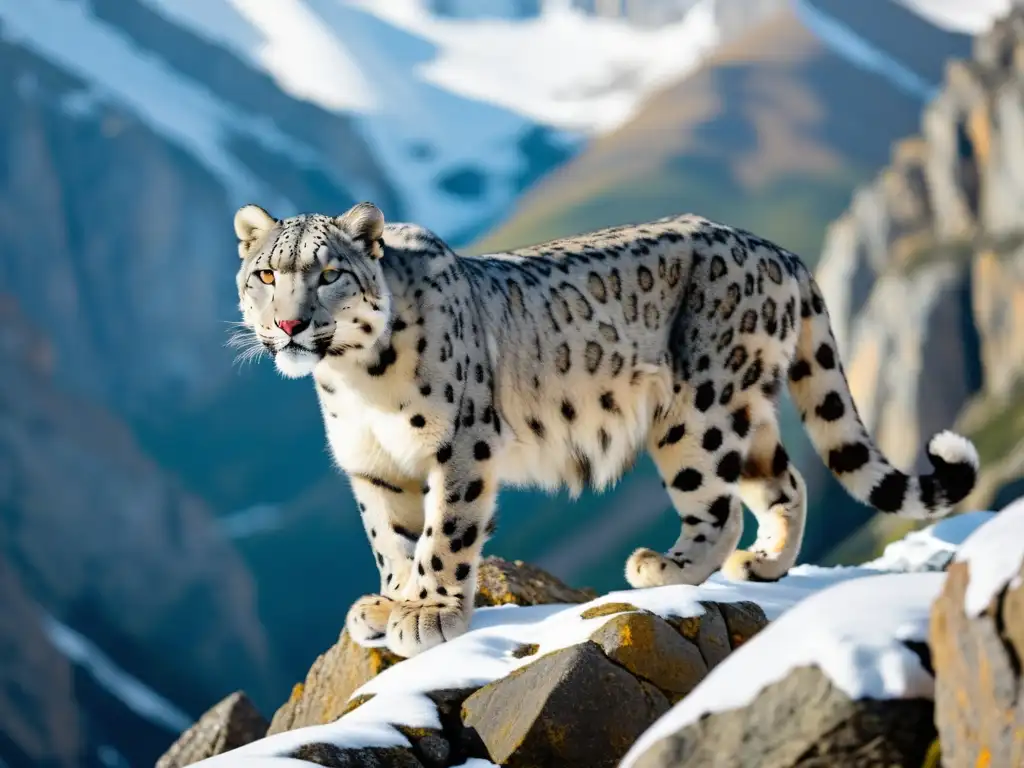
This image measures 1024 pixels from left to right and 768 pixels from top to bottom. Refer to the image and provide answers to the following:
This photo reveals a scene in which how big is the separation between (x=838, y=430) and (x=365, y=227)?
9.06ft

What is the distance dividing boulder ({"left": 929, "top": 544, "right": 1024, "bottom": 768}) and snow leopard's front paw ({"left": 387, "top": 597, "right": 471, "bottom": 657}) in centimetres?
319

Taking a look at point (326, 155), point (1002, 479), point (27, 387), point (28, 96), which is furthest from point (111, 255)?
point (1002, 479)

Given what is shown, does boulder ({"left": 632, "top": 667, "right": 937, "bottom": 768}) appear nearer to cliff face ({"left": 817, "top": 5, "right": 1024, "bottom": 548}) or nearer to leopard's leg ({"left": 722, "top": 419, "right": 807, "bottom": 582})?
leopard's leg ({"left": 722, "top": 419, "right": 807, "bottom": 582})

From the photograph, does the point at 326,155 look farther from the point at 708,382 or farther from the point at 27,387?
the point at 708,382

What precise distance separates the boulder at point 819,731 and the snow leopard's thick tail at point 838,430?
11.7 feet

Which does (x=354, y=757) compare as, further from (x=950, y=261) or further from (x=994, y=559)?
(x=950, y=261)

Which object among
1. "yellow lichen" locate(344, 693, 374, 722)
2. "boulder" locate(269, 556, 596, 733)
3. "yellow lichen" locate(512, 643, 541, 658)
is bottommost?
"boulder" locate(269, 556, 596, 733)

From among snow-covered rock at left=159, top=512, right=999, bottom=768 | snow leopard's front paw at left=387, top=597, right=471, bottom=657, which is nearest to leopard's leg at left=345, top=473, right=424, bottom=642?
snow leopard's front paw at left=387, top=597, right=471, bottom=657

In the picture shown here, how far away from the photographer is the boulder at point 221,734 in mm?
9094

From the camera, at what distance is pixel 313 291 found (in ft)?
20.7

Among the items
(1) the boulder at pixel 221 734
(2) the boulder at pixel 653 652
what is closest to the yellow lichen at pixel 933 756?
(2) the boulder at pixel 653 652

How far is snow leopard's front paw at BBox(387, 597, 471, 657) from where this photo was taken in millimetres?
6727

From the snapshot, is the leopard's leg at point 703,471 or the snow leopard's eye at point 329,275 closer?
the snow leopard's eye at point 329,275

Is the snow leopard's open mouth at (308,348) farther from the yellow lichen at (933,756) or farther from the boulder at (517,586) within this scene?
the yellow lichen at (933,756)
